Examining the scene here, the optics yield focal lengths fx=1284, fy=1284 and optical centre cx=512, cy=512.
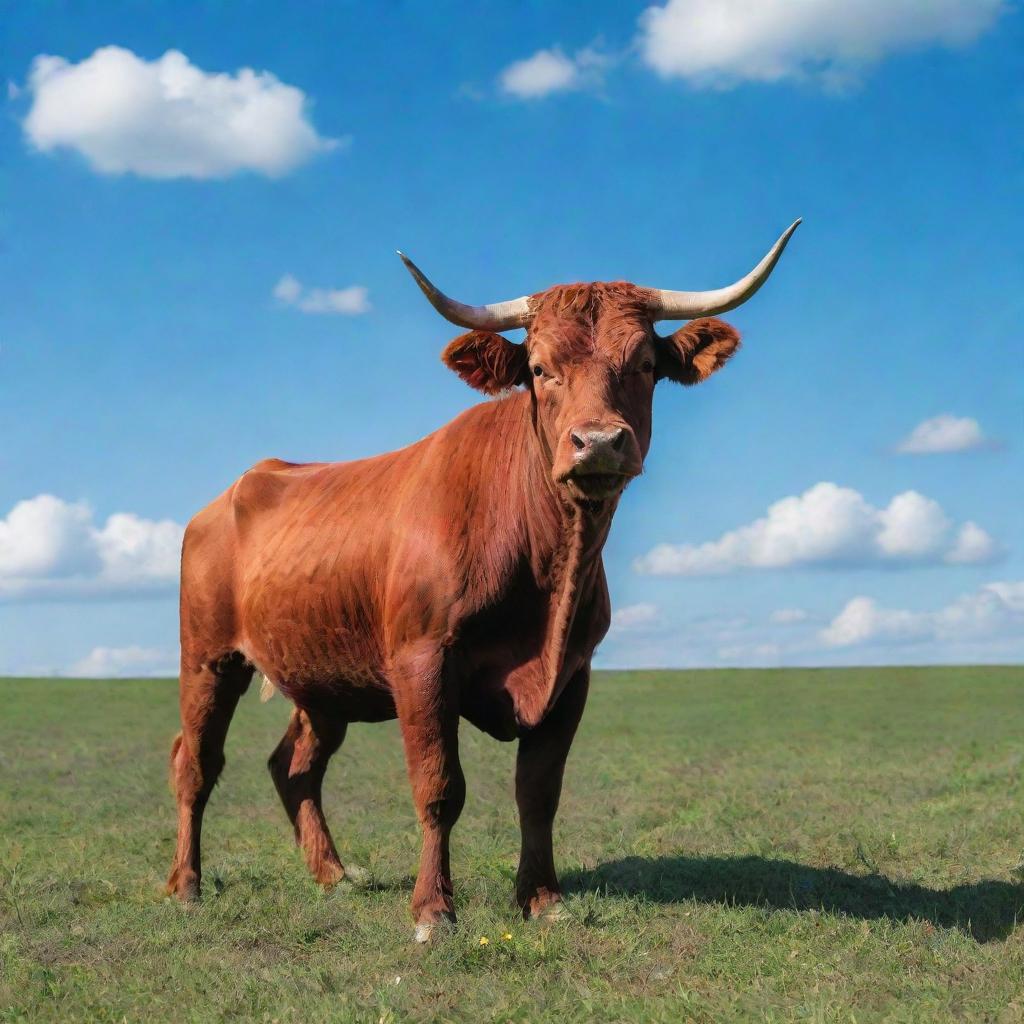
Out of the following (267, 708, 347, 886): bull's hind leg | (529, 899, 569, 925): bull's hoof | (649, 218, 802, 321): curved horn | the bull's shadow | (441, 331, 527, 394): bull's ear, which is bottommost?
the bull's shadow

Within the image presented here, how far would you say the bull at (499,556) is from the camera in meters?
7.11

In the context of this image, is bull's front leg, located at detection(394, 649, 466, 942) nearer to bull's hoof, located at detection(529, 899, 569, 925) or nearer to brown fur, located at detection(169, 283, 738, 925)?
brown fur, located at detection(169, 283, 738, 925)

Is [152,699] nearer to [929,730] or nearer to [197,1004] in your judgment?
[929,730]

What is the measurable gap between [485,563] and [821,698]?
69.6 feet

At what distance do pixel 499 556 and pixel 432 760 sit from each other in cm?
122

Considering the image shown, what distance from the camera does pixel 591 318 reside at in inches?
284

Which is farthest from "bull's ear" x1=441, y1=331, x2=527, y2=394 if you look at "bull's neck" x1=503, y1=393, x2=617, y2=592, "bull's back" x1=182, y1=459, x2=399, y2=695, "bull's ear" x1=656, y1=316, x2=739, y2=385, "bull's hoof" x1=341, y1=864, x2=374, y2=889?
"bull's hoof" x1=341, y1=864, x2=374, y2=889

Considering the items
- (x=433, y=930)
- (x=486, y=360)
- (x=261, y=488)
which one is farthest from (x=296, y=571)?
(x=433, y=930)

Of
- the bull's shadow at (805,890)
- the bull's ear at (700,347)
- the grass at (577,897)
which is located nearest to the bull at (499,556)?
the bull's ear at (700,347)

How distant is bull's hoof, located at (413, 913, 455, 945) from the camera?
7074 mm

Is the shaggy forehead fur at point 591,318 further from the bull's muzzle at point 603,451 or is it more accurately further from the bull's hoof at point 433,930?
the bull's hoof at point 433,930

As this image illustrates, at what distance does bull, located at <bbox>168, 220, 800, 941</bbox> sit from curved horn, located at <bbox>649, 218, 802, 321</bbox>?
12mm

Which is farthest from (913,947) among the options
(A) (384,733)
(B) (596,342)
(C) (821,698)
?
(C) (821,698)

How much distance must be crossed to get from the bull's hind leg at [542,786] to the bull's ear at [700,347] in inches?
80.4
